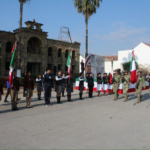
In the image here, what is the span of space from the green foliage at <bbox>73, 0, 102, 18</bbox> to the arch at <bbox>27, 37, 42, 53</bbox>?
760cm

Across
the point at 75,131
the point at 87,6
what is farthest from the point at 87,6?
the point at 75,131

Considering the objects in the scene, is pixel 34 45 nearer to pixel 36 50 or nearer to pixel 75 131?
pixel 36 50

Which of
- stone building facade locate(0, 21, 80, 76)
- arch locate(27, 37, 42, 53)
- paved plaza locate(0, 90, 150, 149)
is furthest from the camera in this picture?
arch locate(27, 37, 42, 53)

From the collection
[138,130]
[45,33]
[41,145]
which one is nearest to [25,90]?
[41,145]

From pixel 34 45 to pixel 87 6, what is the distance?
9660mm

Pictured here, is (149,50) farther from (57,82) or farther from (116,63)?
(57,82)

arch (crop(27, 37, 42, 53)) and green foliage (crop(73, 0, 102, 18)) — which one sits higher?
green foliage (crop(73, 0, 102, 18))

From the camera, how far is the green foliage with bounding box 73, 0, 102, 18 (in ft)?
80.2

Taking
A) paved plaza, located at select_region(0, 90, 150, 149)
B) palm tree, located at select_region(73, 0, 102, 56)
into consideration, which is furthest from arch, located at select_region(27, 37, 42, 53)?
paved plaza, located at select_region(0, 90, 150, 149)

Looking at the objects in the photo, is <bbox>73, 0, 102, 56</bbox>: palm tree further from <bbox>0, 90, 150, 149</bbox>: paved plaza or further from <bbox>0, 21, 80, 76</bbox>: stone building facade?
<bbox>0, 90, 150, 149</bbox>: paved plaza

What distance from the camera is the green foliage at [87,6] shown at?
2445 cm

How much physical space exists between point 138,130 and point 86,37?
20919 millimetres

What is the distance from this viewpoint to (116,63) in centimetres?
4884

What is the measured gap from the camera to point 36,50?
2798 centimetres
